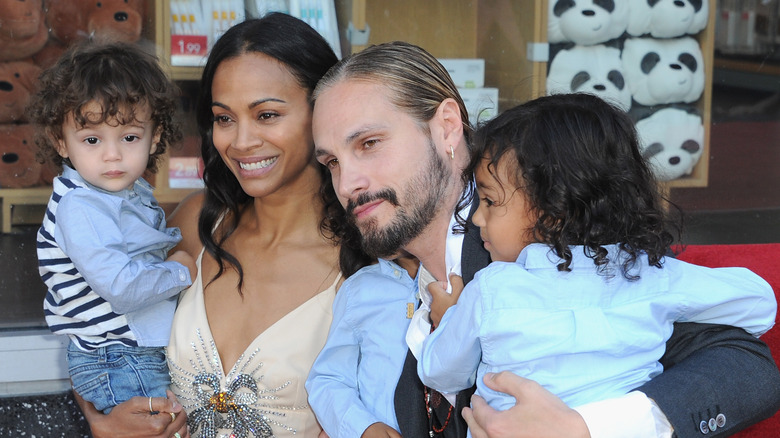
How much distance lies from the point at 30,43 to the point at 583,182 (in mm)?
2378

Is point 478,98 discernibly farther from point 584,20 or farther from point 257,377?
point 257,377

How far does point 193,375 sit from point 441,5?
2.07 m

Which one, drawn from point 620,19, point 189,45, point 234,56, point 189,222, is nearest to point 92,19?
point 189,45

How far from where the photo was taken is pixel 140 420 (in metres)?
2.04

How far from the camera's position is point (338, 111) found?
1.86 meters

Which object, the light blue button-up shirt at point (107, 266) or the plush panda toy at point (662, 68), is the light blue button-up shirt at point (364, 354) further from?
the plush panda toy at point (662, 68)

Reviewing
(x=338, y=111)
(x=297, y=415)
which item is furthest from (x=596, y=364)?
(x=297, y=415)

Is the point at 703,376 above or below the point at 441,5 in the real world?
below

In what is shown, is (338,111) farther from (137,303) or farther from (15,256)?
(15,256)

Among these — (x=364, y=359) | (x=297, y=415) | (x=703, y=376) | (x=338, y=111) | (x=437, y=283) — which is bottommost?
(x=297, y=415)

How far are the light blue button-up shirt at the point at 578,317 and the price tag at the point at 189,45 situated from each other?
208 cm

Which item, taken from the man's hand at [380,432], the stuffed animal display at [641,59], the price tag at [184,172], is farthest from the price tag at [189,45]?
the man's hand at [380,432]

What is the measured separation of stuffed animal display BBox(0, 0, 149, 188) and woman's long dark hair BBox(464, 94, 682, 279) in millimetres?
2031

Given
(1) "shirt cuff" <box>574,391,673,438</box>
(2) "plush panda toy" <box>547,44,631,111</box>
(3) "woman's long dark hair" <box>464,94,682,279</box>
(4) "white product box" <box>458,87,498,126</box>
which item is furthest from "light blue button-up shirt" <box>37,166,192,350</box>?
(2) "plush panda toy" <box>547,44,631,111</box>
